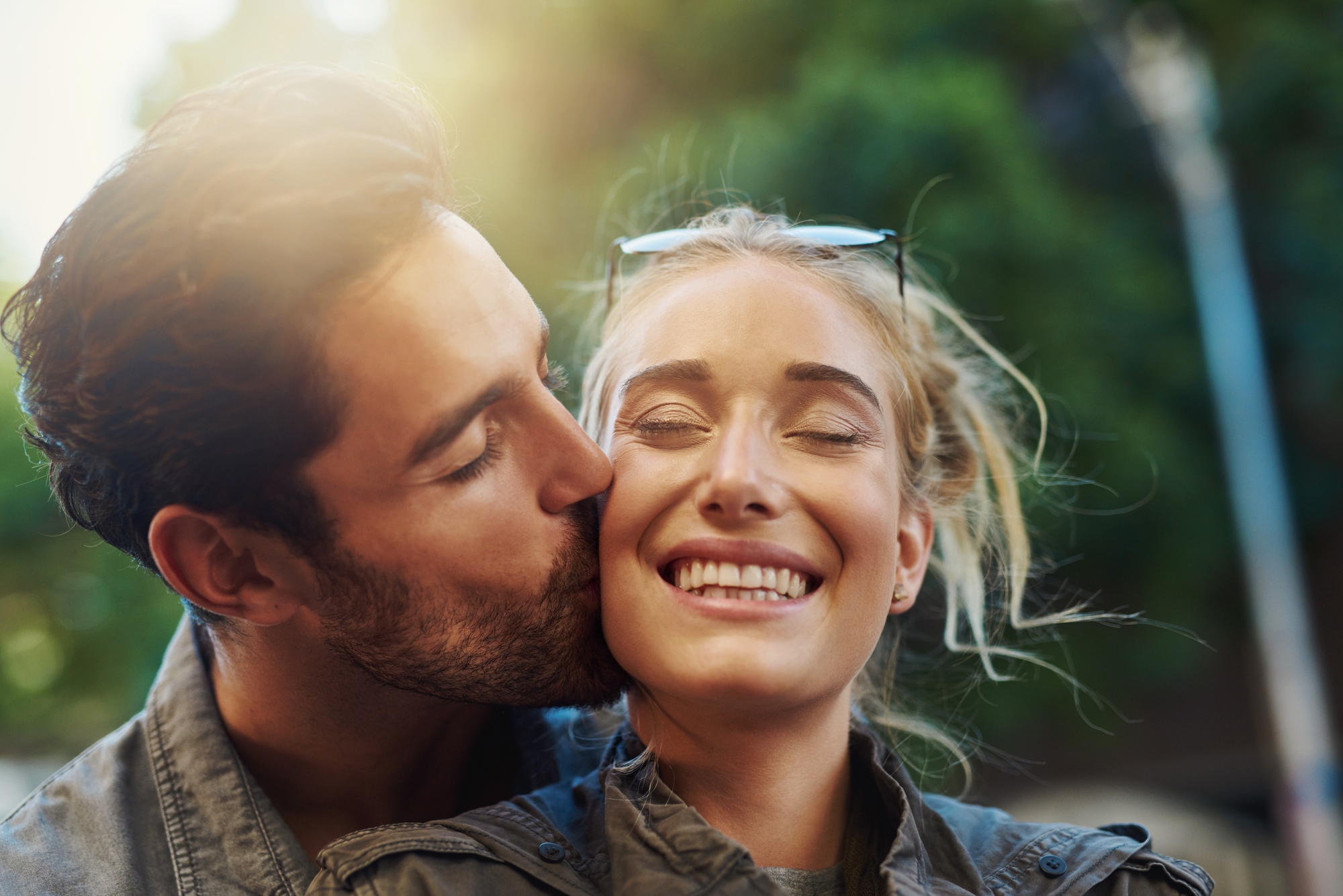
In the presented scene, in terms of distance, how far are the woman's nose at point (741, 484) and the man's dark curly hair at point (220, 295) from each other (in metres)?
0.74

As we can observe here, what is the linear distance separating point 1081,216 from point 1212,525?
8.52 feet

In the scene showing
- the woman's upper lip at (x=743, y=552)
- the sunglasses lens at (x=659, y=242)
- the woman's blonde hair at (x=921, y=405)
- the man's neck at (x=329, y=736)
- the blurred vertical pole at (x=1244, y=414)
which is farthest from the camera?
the blurred vertical pole at (x=1244, y=414)

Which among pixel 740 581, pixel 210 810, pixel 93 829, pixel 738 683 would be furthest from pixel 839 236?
pixel 93 829

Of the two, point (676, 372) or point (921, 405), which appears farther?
point (921, 405)

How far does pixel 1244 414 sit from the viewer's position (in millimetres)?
8711

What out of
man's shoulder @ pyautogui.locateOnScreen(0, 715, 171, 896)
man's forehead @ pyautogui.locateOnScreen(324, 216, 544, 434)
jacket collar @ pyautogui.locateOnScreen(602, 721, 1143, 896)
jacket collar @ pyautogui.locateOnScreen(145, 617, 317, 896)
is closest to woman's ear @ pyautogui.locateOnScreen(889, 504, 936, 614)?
jacket collar @ pyautogui.locateOnScreen(602, 721, 1143, 896)

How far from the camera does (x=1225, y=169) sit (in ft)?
31.8

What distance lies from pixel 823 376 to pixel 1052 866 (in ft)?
3.50

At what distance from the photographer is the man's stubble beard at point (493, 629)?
224cm

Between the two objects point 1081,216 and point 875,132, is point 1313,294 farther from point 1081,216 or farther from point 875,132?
point 875,132

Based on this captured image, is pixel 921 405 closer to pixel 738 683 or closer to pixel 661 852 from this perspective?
pixel 738 683

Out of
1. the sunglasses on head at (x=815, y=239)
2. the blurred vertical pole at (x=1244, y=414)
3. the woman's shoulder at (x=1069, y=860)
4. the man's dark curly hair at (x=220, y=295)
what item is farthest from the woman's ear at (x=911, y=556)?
the blurred vertical pole at (x=1244, y=414)

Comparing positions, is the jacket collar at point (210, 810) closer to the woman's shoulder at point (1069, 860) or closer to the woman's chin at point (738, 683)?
the woman's chin at point (738, 683)

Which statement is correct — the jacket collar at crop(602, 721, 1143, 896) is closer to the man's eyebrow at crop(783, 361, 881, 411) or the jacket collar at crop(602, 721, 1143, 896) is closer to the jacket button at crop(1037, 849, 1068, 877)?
the jacket button at crop(1037, 849, 1068, 877)
